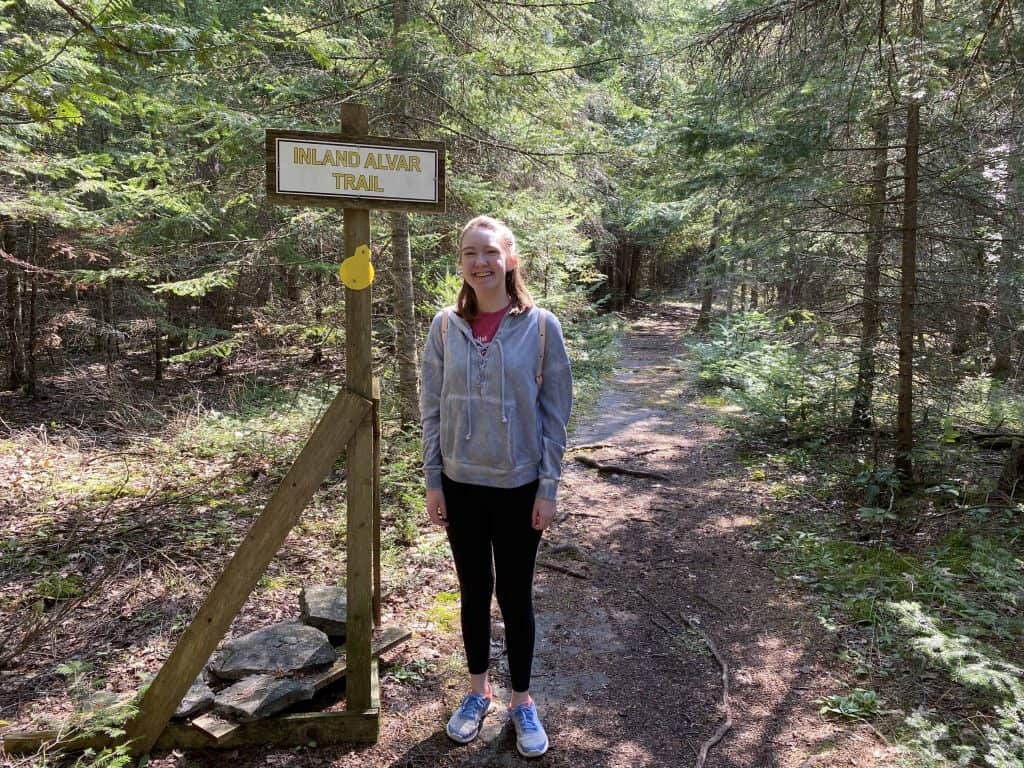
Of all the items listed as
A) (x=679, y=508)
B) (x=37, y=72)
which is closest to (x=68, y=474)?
(x=37, y=72)

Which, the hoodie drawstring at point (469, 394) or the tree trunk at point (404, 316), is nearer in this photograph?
the hoodie drawstring at point (469, 394)

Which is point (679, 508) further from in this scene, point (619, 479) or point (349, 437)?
point (349, 437)

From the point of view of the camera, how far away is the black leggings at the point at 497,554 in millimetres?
2762

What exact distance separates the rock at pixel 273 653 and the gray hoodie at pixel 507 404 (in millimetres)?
1385

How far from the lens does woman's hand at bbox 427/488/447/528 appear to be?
283 centimetres

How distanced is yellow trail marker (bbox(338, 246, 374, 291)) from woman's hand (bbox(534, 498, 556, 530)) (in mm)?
1213

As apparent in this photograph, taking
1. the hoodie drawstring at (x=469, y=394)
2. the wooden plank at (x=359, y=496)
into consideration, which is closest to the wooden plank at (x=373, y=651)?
the wooden plank at (x=359, y=496)

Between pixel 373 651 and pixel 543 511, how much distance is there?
158 centimetres

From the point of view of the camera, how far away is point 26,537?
5.06 meters

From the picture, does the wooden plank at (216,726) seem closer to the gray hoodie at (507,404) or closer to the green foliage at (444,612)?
the green foliage at (444,612)

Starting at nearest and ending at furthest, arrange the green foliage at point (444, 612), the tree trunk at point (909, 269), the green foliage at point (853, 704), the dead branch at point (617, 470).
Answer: the green foliage at point (853, 704), the green foliage at point (444, 612), the tree trunk at point (909, 269), the dead branch at point (617, 470)

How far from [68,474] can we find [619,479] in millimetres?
6007

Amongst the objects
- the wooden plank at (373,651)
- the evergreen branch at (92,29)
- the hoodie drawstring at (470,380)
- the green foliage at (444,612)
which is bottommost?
the green foliage at (444,612)

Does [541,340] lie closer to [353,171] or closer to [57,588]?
[353,171]
